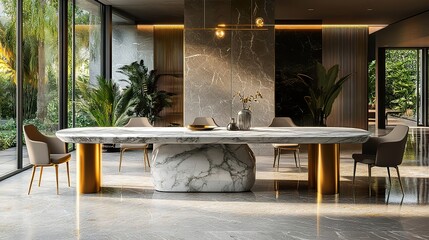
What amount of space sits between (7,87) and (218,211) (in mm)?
3861

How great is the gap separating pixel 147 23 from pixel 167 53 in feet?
2.91

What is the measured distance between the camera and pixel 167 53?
15.0 meters

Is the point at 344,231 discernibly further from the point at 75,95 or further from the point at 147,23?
the point at 147,23

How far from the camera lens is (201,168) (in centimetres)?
715

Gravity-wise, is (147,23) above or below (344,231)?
above

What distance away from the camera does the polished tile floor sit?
5168 mm

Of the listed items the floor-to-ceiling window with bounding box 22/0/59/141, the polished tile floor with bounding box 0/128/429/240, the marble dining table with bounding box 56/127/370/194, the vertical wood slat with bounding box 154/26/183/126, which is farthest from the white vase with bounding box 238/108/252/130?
the vertical wood slat with bounding box 154/26/183/126

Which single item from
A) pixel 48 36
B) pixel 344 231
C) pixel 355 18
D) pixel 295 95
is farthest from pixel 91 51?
pixel 344 231

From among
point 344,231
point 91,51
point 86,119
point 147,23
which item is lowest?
point 344,231

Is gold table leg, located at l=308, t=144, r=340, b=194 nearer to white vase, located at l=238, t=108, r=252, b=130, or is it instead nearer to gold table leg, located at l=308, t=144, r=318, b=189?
gold table leg, located at l=308, t=144, r=318, b=189

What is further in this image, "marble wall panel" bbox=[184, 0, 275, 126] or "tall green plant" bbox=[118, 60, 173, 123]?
"tall green plant" bbox=[118, 60, 173, 123]

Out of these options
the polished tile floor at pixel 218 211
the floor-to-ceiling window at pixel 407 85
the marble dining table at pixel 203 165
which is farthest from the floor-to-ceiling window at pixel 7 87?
the floor-to-ceiling window at pixel 407 85

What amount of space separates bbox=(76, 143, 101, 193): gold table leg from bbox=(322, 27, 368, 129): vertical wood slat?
10935 mm

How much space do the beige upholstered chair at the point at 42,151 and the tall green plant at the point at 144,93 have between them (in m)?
5.79
